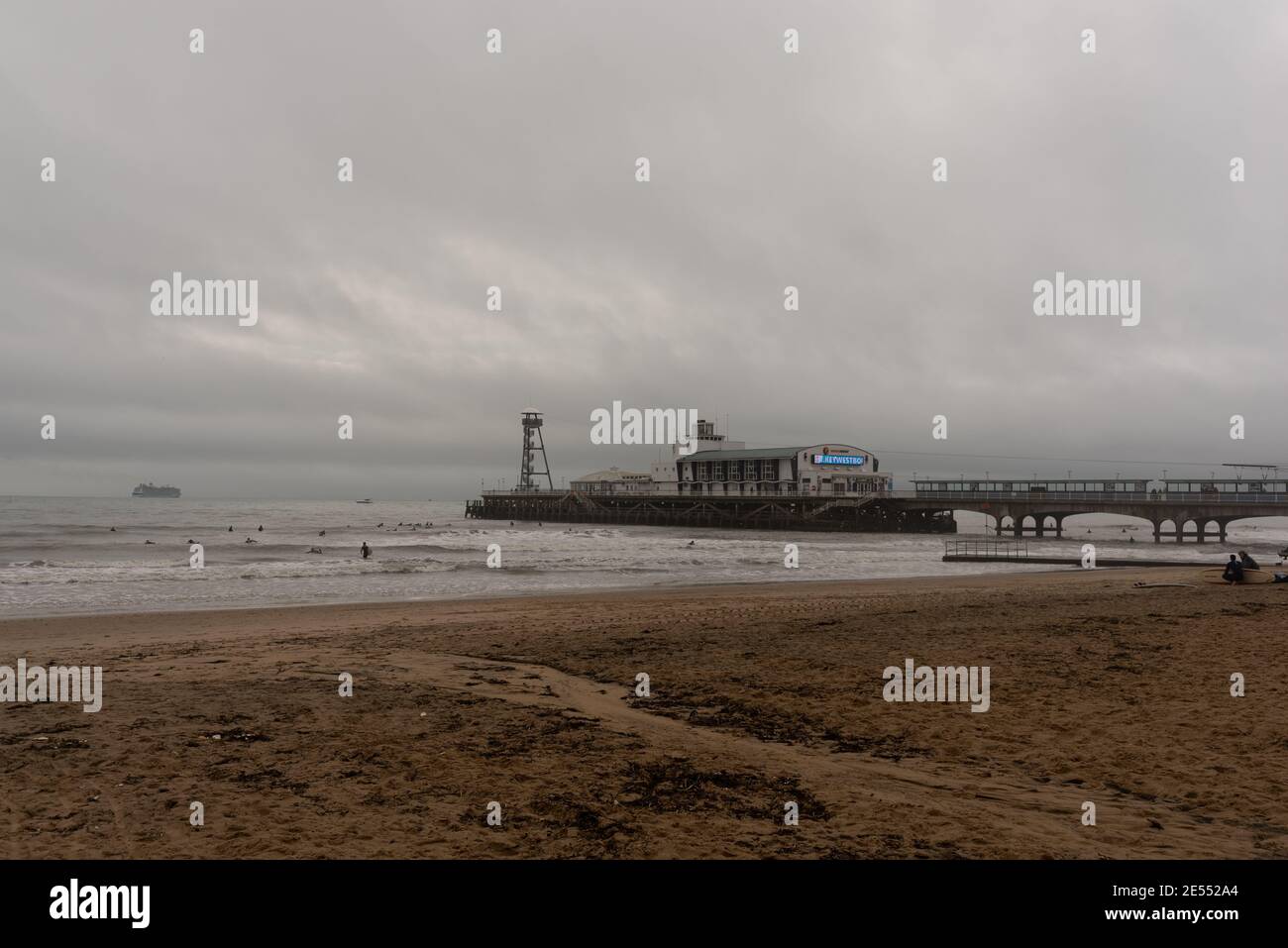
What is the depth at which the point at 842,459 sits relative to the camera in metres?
93.6

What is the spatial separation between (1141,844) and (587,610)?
1597cm

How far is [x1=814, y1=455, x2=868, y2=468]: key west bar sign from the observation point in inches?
3620

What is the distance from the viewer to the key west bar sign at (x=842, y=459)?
9194cm

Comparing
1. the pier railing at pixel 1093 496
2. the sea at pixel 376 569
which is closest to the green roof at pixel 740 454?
the pier railing at pixel 1093 496

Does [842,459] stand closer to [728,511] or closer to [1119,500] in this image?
[728,511]

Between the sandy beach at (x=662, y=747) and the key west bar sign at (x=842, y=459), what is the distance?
252ft

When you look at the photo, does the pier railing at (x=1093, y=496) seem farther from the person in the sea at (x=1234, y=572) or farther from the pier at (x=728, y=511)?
the person in the sea at (x=1234, y=572)

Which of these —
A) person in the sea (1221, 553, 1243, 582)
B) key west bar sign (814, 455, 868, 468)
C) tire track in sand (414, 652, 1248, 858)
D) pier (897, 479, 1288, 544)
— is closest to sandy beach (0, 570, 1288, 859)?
tire track in sand (414, 652, 1248, 858)

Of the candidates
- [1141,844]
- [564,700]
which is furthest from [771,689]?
[1141,844]

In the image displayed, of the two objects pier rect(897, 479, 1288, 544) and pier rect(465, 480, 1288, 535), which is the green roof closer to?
pier rect(465, 480, 1288, 535)

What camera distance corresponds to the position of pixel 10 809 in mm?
5984

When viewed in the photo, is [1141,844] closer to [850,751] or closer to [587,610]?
[850,751]

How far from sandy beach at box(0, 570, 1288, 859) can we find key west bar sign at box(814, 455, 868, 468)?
76.9m

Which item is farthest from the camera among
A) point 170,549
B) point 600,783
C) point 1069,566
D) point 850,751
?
point 170,549
